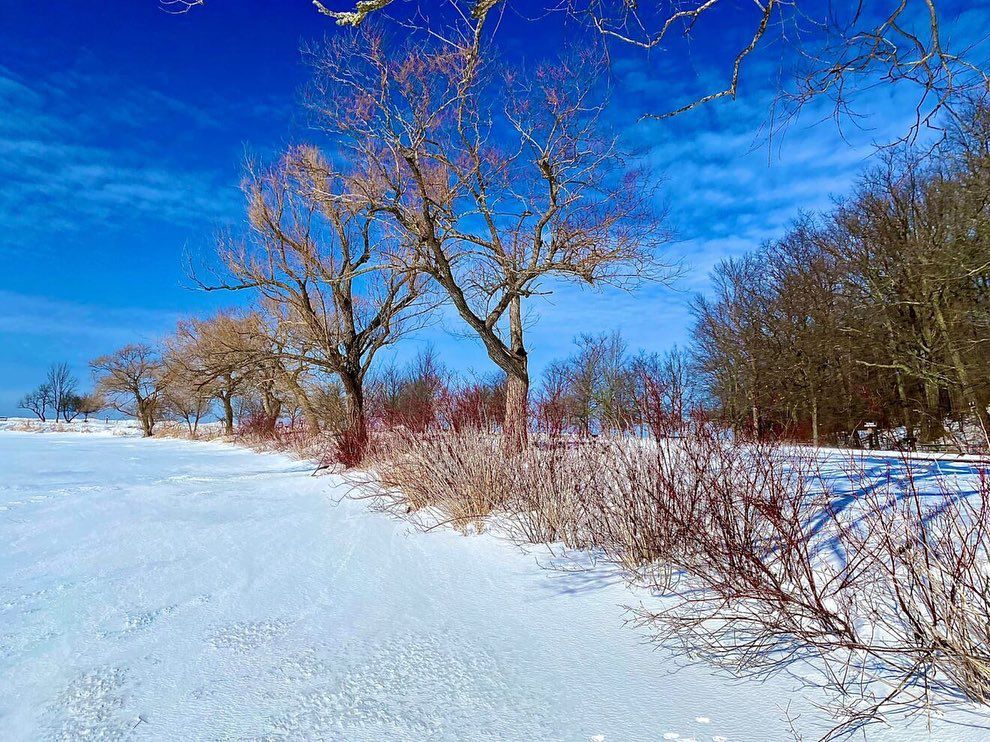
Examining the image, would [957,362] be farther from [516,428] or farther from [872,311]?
[516,428]

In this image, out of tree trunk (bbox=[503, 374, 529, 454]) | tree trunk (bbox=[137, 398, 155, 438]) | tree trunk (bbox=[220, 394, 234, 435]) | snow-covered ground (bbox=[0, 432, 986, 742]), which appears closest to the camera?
snow-covered ground (bbox=[0, 432, 986, 742])

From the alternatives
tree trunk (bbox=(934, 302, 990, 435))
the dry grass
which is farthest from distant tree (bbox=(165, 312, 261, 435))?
tree trunk (bbox=(934, 302, 990, 435))

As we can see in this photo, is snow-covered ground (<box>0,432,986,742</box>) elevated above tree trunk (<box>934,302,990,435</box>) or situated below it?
below

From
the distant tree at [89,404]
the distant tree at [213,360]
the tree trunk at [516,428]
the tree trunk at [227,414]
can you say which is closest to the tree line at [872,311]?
the tree trunk at [516,428]

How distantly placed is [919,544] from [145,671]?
3.16 m

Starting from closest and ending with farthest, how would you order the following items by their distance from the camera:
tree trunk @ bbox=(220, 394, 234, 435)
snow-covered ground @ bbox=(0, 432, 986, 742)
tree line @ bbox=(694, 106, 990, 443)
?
1. snow-covered ground @ bbox=(0, 432, 986, 742)
2. tree line @ bbox=(694, 106, 990, 443)
3. tree trunk @ bbox=(220, 394, 234, 435)

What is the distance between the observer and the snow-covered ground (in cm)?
177

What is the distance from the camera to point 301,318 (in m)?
13.3

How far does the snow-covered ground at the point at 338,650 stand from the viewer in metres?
1.77

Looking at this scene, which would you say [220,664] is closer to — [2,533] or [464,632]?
[464,632]

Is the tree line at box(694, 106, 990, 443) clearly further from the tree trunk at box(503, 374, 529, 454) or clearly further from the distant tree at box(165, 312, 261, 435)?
the distant tree at box(165, 312, 261, 435)

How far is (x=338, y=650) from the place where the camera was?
2.35 metres

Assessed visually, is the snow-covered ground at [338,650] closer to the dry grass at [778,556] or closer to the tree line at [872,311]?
the dry grass at [778,556]

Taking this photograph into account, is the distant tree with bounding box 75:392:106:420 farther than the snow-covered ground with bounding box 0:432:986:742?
Yes
